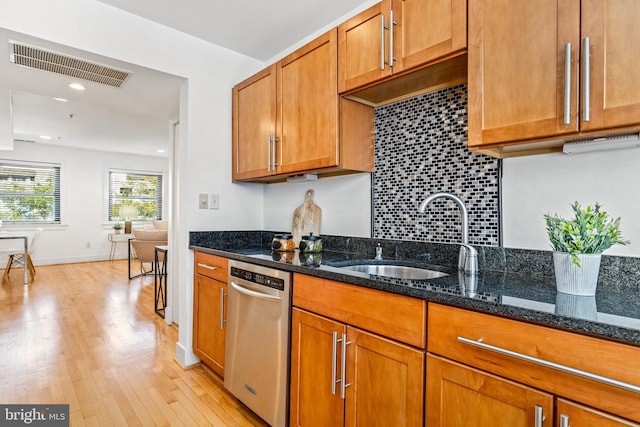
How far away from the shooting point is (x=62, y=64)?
2.34m

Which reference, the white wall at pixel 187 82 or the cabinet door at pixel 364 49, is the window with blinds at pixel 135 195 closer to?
the white wall at pixel 187 82

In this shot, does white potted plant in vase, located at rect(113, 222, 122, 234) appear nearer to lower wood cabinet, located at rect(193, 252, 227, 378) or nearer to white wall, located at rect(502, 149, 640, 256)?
lower wood cabinet, located at rect(193, 252, 227, 378)

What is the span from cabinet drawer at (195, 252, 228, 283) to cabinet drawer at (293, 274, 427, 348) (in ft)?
2.40

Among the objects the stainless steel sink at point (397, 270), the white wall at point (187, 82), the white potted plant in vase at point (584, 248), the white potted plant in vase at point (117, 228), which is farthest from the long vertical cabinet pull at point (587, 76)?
the white potted plant in vase at point (117, 228)

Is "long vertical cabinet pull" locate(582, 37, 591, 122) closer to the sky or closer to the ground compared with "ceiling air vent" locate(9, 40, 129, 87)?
closer to the ground

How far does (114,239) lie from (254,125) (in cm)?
635

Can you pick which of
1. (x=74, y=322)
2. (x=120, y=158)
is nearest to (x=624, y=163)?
(x=74, y=322)

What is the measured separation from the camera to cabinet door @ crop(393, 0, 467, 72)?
4.46ft

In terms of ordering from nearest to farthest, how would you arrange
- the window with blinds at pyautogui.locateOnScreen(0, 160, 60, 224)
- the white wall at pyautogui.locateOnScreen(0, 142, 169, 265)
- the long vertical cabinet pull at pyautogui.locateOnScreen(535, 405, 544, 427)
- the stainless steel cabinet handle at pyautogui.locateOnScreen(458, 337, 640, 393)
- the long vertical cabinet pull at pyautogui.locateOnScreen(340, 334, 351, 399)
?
the stainless steel cabinet handle at pyautogui.locateOnScreen(458, 337, 640, 393) → the long vertical cabinet pull at pyautogui.locateOnScreen(535, 405, 544, 427) → the long vertical cabinet pull at pyautogui.locateOnScreen(340, 334, 351, 399) → the window with blinds at pyautogui.locateOnScreen(0, 160, 60, 224) → the white wall at pyautogui.locateOnScreen(0, 142, 169, 265)

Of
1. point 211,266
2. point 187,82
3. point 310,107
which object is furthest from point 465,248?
point 187,82

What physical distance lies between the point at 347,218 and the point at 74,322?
10.3 ft

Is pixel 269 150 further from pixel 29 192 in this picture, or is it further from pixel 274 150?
pixel 29 192

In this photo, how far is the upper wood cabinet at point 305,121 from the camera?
1.92 m

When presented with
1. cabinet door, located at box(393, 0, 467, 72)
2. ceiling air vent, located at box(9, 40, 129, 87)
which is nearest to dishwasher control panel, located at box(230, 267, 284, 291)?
cabinet door, located at box(393, 0, 467, 72)
